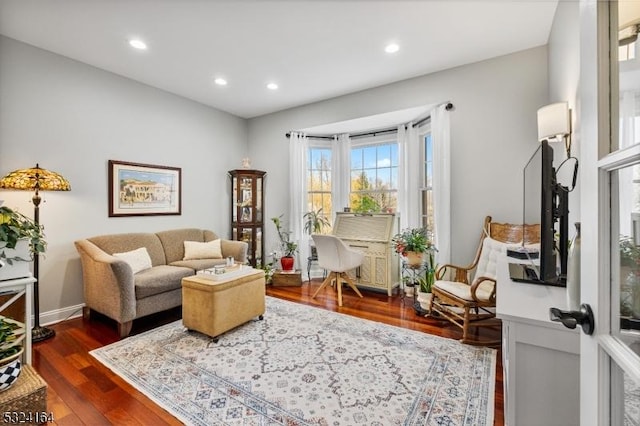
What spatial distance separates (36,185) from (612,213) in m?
3.78

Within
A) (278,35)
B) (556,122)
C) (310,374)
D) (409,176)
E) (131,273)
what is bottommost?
(310,374)

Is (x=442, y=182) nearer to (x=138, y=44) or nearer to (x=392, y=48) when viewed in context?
(x=392, y=48)

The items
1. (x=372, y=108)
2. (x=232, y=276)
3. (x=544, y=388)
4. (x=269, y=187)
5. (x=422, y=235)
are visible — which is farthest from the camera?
(x=269, y=187)

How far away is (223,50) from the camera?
114 inches

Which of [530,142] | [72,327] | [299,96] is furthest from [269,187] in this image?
[530,142]

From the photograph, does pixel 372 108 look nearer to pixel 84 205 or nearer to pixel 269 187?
pixel 269 187

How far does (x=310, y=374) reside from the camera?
2.05 metres

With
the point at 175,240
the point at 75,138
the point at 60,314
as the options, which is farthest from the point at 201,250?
the point at 75,138

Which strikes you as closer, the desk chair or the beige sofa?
the beige sofa

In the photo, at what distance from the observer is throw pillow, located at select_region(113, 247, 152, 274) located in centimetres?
310

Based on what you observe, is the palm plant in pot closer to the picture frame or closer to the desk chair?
the desk chair

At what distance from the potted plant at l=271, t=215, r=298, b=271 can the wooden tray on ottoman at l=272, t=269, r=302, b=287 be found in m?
0.17

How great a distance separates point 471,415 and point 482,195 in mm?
2243

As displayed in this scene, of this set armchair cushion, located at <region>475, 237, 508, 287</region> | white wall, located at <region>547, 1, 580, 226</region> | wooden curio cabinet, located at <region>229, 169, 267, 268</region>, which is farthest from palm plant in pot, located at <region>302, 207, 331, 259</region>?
white wall, located at <region>547, 1, 580, 226</region>
